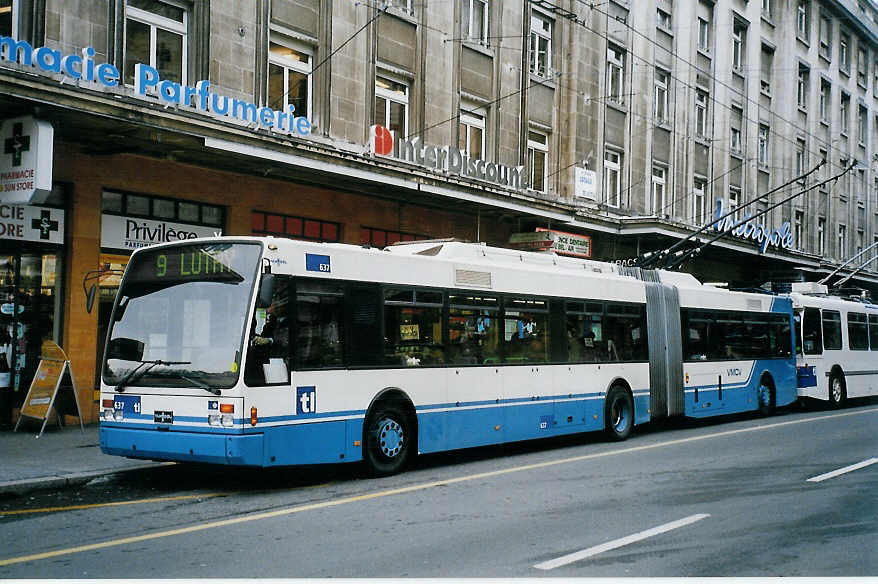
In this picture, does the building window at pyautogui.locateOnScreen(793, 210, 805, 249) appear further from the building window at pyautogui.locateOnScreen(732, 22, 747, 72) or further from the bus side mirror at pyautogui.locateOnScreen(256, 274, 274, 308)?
the bus side mirror at pyautogui.locateOnScreen(256, 274, 274, 308)

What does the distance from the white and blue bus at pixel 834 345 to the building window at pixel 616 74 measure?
870 cm

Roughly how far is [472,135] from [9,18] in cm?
1232

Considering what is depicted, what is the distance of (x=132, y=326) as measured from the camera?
10.6 metres

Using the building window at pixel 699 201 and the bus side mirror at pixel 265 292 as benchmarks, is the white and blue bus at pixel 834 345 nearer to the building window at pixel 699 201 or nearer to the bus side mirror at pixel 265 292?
the building window at pixel 699 201

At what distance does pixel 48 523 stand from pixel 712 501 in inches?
250

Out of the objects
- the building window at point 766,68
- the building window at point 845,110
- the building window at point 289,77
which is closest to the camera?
the building window at point 289,77

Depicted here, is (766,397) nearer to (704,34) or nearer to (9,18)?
(9,18)

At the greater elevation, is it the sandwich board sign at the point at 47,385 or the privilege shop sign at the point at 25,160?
the privilege shop sign at the point at 25,160

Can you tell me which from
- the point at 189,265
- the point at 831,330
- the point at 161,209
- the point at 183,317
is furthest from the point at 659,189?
the point at 183,317

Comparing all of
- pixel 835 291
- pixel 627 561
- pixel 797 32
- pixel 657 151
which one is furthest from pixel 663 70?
pixel 627 561

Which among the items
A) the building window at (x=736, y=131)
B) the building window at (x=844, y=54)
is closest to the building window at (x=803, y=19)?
the building window at (x=844, y=54)

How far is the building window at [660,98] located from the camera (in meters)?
32.7

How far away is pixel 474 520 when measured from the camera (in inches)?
334

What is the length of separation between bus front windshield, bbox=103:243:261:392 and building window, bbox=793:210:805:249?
3748cm
